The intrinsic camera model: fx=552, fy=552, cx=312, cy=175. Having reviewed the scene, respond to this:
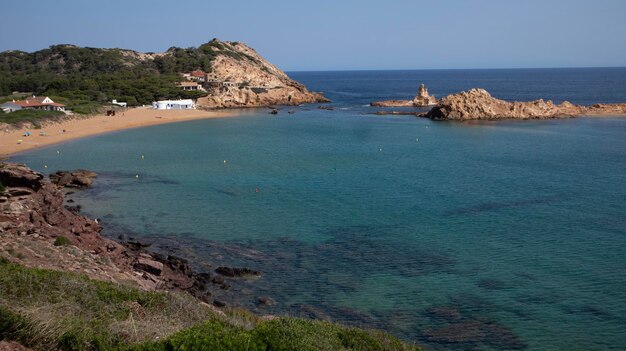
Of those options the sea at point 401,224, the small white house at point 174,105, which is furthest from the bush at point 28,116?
the small white house at point 174,105

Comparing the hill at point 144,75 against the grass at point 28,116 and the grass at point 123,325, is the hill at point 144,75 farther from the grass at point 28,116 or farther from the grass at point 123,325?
the grass at point 123,325

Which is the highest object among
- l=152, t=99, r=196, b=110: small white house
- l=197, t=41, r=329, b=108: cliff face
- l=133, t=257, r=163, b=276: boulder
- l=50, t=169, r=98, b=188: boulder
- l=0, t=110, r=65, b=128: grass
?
l=197, t=41, r=329, b=108: cliff face

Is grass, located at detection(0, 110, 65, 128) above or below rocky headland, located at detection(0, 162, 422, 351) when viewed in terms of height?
above

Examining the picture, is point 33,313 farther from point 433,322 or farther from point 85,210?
point 85,210

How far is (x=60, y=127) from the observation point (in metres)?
61.2

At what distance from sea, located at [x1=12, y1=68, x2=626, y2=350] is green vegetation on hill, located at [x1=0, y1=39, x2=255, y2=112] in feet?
117

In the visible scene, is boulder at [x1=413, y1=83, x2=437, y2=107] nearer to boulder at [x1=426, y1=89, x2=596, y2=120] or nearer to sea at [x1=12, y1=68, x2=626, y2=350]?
boulder at [x1=426, y1=89, x2=596, y2=120]

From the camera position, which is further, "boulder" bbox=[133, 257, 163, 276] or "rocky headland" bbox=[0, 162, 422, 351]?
Result: "boulder" bbox=[133, 257, 163, 276]

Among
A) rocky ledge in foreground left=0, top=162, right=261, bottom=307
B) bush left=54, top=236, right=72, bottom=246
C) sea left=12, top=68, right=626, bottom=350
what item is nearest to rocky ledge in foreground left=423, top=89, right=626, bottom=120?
sea left=12, top=68, right=626, bottom=350

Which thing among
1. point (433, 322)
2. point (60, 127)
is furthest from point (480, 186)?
point (60, 127)

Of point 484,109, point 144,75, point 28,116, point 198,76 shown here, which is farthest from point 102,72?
point 484,109

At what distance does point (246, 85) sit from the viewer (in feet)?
359

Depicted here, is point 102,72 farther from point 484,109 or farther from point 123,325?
point 123,325

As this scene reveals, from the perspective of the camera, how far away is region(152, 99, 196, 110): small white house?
280ft
